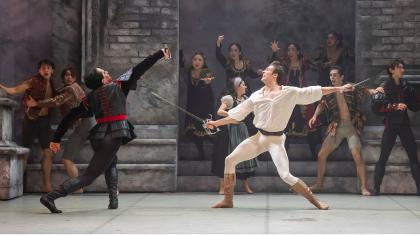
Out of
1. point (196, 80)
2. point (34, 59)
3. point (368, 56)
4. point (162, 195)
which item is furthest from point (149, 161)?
point (368, 56)

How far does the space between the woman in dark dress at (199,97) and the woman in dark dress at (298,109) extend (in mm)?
1170

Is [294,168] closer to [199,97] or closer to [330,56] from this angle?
[199,97]

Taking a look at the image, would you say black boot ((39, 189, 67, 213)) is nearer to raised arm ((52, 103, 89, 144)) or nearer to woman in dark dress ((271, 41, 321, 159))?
raised arm ((52, 103, 89, 144))

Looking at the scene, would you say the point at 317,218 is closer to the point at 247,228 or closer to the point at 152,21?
the point at 247,228

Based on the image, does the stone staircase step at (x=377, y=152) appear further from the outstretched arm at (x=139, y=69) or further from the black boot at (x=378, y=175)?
the outstretched arm at (x=139, y=69)

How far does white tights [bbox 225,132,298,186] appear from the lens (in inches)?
328

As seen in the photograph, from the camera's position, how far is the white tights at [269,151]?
8320 mm

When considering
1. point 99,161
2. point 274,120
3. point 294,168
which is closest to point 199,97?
point 294,168

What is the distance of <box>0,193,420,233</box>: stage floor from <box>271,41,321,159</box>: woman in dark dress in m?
1.43

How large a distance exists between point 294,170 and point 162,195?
2171 mm

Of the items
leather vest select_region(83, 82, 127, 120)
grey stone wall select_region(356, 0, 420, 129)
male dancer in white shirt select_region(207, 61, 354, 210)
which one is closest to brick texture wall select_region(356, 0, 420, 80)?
grey stone wall select_region(356, 0, 420, 129)

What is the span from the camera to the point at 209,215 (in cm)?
779

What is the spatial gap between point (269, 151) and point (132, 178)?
3284 mm

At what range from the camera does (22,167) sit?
411 inches
